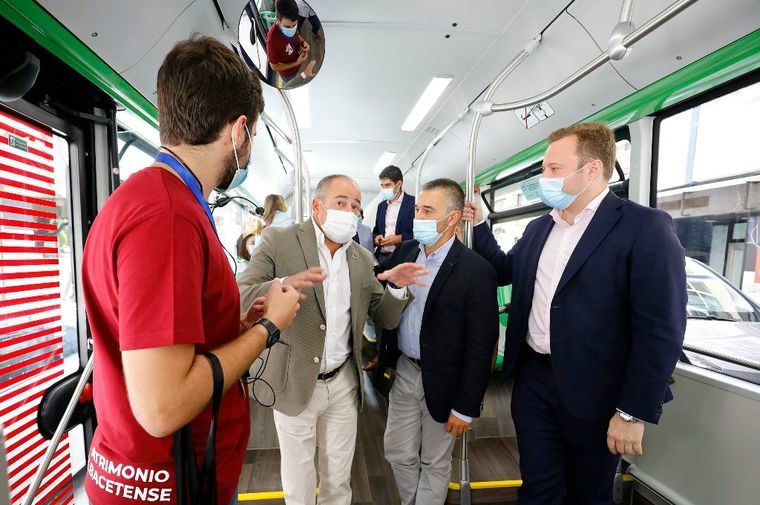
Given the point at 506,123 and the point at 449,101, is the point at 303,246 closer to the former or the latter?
the point at 449,101

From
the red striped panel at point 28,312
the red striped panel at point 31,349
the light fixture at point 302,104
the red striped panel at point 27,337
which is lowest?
the red striped panel at point 31,349

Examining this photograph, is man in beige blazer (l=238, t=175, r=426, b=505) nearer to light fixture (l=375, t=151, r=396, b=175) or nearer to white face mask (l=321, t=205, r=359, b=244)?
white face mask (l=321, t=205, r=359, b=244)

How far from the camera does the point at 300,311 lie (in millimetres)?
1920

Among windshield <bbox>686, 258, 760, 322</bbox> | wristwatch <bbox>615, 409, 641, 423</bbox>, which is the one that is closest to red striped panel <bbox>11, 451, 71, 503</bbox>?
wristwatch <bbox>615, 409, 641, 423</bbox>

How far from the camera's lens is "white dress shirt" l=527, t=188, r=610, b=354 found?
1.88m

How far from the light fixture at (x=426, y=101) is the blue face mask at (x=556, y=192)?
6.85 ft

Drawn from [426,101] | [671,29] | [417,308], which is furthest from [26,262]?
[671,29]

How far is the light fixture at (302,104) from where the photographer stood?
3926 mm

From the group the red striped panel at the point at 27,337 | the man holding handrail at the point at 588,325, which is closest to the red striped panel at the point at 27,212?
the red striped panel at the point at 27,337

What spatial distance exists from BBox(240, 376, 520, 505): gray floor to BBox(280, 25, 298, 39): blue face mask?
286 centimetres

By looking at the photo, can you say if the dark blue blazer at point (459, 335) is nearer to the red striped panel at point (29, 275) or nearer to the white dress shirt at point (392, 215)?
the red striped panel at point (29, 275)

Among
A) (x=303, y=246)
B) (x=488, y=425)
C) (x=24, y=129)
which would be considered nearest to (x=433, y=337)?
(x=303, y=246)

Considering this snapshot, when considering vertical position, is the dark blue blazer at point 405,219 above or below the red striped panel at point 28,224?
above

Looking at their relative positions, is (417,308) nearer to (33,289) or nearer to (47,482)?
(33,289)
